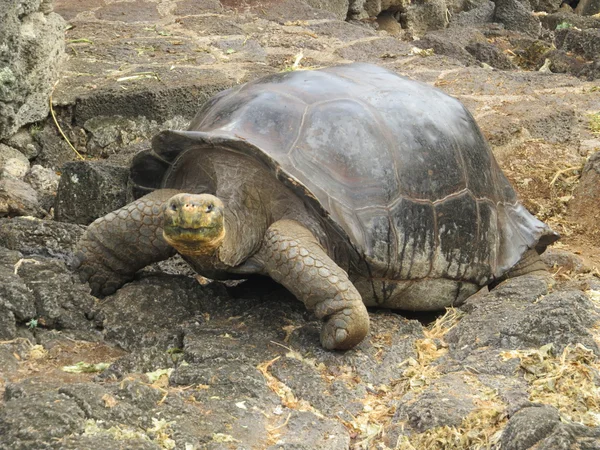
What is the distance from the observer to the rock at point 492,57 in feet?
25.8

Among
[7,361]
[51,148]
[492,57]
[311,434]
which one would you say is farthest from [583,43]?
[7,361]

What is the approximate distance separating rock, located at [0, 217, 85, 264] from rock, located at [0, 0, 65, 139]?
2.83ft

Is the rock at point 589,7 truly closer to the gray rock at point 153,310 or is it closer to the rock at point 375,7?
the rock at point 375,7

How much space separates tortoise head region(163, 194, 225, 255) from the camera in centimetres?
290

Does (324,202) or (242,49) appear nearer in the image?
(324,202)

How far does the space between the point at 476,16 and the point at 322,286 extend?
8214 millimetres

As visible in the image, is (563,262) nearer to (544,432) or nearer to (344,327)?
(344,327)

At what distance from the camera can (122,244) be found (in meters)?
3.40

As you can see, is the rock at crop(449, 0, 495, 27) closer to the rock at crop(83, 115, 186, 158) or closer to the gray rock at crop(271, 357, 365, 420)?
the rock at crop(83, 115, 186, 158)

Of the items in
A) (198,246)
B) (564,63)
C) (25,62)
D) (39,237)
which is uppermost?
(25,62)

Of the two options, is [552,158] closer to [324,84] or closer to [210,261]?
[324,84]

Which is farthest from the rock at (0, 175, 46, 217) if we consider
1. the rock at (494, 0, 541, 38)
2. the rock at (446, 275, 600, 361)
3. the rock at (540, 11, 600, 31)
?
the rock at (540, 11, 600, 31)

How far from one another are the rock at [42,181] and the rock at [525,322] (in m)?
2.06

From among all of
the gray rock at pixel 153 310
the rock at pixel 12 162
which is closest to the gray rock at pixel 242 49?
the rock at pixel 12 162
